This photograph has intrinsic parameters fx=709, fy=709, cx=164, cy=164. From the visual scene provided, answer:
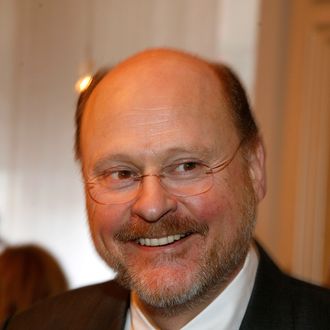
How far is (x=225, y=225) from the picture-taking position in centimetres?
128

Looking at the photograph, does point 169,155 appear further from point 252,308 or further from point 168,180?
point 252,308

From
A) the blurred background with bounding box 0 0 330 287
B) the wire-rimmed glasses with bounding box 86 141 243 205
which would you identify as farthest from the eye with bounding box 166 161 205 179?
the blurred background with bounding box 0 0 330 287

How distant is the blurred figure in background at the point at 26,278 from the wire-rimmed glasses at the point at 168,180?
0.96 meters

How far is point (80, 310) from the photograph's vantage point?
60.6 inches

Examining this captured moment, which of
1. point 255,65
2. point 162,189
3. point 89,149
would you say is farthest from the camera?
point 255,65

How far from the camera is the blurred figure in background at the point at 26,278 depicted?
2.17 meters

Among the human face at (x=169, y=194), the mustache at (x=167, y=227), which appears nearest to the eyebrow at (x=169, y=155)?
the human face at (x=169, y=194)

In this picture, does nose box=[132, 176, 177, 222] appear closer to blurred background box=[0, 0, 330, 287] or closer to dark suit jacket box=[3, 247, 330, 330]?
dark suit jacket box=[3, 247, 330, 330]

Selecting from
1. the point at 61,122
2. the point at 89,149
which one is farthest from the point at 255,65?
the point at 89,149

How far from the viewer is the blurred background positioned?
2.73m

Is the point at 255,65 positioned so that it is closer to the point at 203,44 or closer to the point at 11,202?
the point at 203,44

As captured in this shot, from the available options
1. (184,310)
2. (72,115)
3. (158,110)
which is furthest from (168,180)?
(72,115)

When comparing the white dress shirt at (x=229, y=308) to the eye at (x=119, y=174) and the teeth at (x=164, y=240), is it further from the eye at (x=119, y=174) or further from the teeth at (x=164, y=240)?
the eye at (x=119, y=174)

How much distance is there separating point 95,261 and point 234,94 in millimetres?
1551
